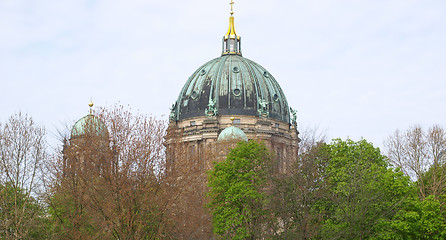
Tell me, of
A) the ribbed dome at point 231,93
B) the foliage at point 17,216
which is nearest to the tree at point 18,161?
the foliage at point 17,216

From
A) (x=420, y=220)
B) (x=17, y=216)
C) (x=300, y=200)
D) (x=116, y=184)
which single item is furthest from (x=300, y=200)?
(x=17, y=216)

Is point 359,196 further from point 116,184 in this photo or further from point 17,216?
point 17,216

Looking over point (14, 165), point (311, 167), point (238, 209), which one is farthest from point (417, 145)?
point (14, 165)

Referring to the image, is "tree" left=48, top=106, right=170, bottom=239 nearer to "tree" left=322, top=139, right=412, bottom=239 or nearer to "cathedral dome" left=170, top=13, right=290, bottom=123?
"tree" left=322, top=139, right=412, bottom=239

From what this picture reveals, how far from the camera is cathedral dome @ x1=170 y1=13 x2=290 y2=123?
296 ft

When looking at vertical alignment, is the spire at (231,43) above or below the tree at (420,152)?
above

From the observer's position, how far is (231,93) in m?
90.7

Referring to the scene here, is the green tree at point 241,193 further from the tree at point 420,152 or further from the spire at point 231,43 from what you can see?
the spire at point 231,43

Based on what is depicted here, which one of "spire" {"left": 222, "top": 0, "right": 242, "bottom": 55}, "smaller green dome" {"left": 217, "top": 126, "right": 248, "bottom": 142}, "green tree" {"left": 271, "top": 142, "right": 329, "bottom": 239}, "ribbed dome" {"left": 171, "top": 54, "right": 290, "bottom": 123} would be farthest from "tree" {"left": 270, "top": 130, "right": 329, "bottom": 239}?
"spire" {"left": 222, "top": 0, "right": 242, "bottom": 55}

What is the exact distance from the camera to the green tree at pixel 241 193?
43750 millimetres

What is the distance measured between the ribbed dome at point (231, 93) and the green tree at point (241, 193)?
136 feet

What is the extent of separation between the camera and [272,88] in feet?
308

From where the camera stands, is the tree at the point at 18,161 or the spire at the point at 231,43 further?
the spire at the point at 231,43

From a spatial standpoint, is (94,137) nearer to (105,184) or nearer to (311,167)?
(105,184)
